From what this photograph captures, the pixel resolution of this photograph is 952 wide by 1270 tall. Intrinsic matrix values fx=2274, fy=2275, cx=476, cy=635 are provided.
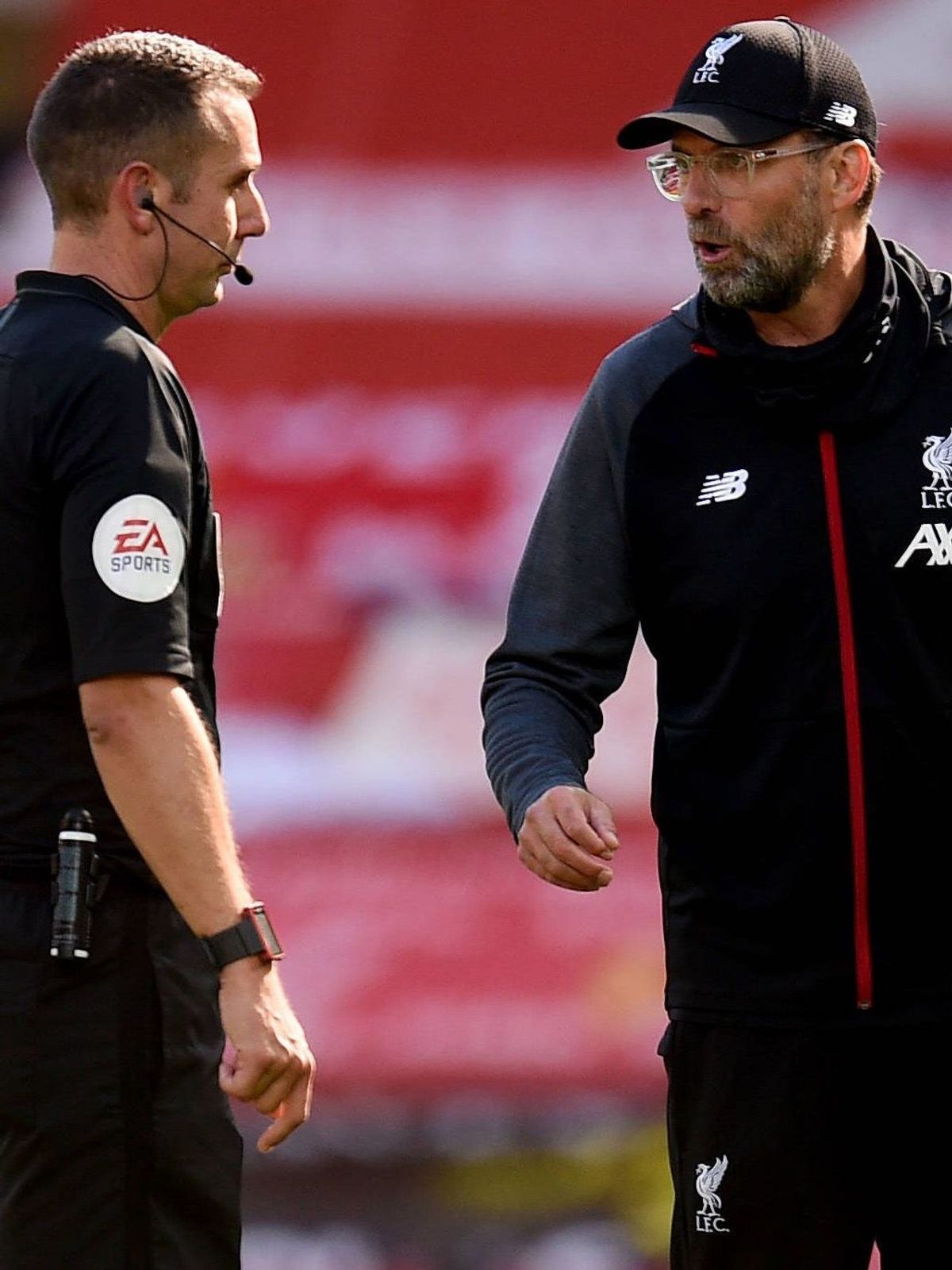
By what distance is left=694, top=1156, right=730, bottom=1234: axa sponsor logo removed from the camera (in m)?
2.48

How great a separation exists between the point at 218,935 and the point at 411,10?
2.86 meters

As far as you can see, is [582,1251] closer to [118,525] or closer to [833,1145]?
[833,1145]

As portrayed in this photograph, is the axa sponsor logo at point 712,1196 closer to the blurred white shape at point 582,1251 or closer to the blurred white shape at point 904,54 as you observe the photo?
the blurred white shape at point 582,1251

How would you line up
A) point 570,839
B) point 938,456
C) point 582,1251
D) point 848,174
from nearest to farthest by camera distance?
point 570,839 < point 938,456 < point 848,174 < point 582,1251

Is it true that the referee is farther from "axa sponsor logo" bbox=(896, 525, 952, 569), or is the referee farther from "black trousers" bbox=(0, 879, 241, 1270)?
"axa sponsor logo" bbox=(896, 525, 952, 569)

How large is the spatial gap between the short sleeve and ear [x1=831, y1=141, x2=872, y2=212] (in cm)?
82

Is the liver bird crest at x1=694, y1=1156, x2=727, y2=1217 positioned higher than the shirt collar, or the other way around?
the shirt collar

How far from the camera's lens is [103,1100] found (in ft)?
7.72

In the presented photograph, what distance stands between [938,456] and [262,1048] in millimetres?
964

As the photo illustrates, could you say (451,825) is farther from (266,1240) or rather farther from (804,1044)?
(804,1044)

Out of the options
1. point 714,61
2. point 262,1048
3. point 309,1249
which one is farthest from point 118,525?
point 309,1249

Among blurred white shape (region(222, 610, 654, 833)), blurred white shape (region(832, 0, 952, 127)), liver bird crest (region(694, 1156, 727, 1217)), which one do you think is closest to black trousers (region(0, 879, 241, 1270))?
liver bird crest (region(694, 1156, 727, 1217))

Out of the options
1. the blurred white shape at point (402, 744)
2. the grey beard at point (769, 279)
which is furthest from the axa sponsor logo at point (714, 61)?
the blurred white shape at point (402, 744)

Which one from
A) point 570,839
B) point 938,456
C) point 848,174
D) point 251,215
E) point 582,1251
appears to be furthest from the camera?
point 582,1251
